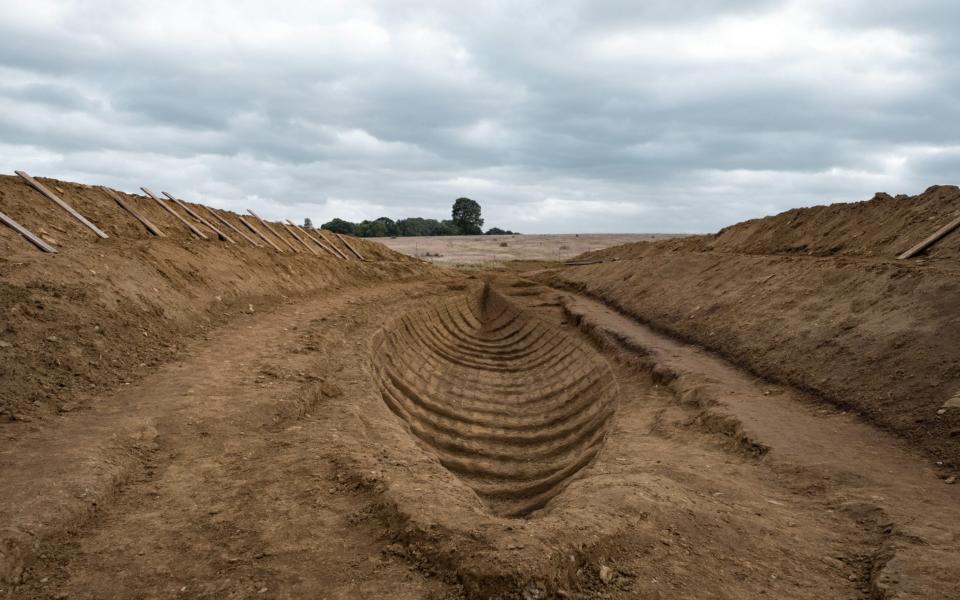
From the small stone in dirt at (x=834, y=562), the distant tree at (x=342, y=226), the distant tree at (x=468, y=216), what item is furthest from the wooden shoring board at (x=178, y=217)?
the distant tree at (x=468, y=216)

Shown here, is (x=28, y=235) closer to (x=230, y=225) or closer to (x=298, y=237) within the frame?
(x=230, y=225)

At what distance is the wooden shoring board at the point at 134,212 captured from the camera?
1297cm

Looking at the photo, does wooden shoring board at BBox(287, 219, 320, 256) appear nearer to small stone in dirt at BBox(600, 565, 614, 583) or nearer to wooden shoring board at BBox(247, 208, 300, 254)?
wooden shoring board at BBox(247, 208, 300, 254)

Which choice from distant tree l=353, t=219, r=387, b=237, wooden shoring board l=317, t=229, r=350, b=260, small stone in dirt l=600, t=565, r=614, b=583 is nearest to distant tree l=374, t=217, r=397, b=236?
distant tree l=353, t=219, r=387, b=237

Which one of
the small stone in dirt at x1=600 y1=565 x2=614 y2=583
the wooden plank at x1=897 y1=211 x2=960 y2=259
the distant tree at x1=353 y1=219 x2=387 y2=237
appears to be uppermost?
the distant tree at x1=353 y1=219 x2=387 y2=237

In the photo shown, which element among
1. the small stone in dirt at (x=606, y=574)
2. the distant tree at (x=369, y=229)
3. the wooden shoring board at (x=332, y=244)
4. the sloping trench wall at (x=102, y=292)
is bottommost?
the small stone in dirt at (x=606, y=574)

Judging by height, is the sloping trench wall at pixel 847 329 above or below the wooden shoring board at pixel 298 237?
below

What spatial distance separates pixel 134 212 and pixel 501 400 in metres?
9.29

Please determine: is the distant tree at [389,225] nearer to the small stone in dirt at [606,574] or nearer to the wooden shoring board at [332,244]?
the wooden shoring board at [332,244]

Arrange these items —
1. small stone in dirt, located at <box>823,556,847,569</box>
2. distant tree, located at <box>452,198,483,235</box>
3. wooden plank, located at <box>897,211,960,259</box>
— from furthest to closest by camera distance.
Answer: distant tree, located at <box>452,198,483,235</box>
wooden plank, located at <box>897,211,960,259</box>
small stone in dirt, located at <box>823,556,847,569</box>

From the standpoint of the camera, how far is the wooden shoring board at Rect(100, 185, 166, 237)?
511 inches

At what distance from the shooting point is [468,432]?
8.18 metres

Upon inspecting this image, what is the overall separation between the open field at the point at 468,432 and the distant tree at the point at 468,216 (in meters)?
57.1

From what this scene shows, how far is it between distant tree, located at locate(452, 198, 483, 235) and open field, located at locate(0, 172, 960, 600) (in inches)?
2246
